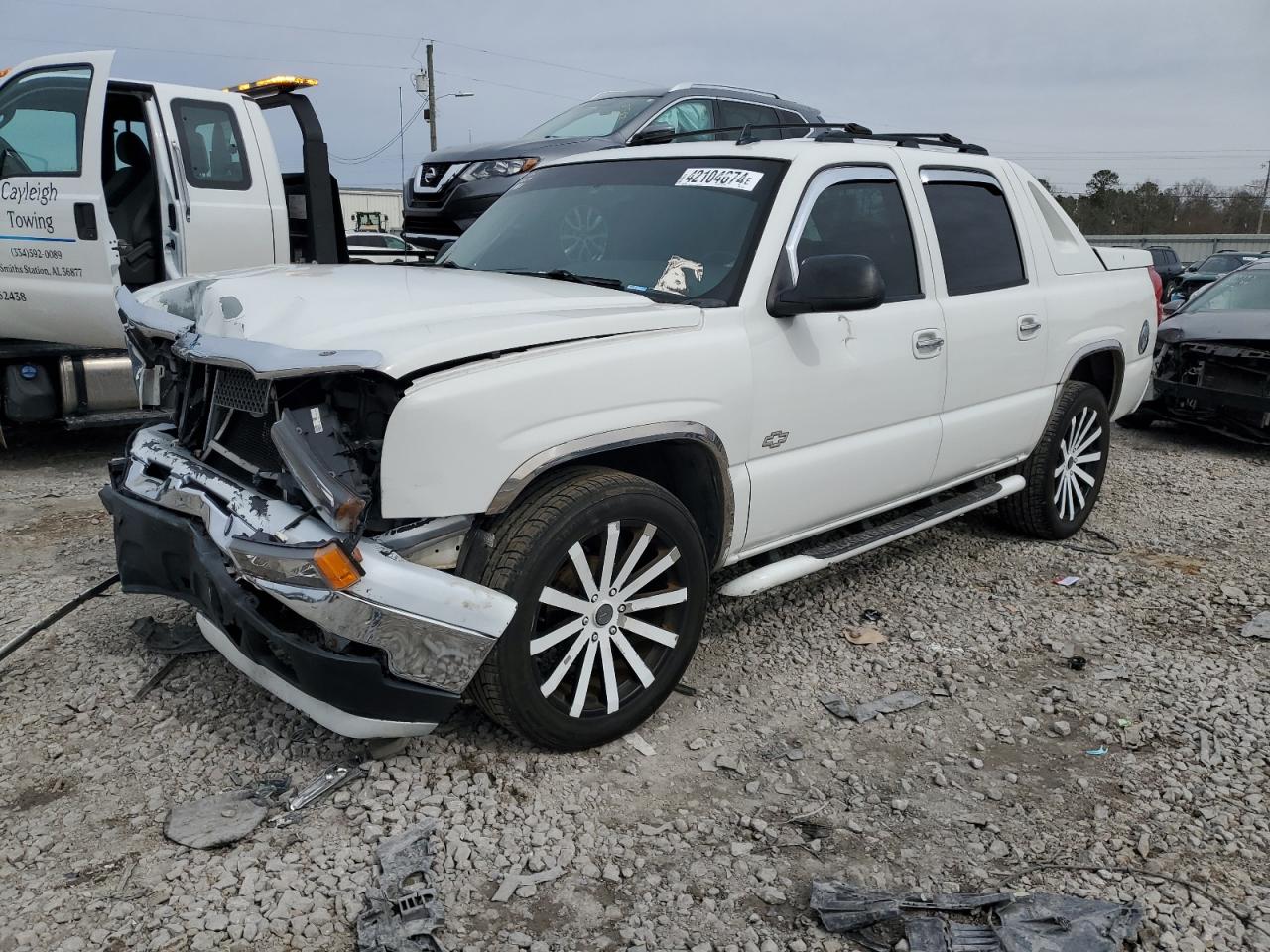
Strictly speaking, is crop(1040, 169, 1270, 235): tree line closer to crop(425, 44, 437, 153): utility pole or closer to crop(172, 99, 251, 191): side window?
crop(425, 44, 437, 153): utility pole

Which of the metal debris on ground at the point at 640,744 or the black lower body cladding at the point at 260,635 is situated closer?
the black lower body cladding at the point at 260,635

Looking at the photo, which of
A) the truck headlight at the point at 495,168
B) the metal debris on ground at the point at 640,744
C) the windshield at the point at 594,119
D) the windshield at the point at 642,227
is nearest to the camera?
the metal debris on ground at the point at 640,744

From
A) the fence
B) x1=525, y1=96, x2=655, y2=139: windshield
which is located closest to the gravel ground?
x1=525, y1=96, x2=655, y2=139: windshield

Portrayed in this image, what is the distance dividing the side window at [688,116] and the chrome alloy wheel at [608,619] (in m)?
6.83

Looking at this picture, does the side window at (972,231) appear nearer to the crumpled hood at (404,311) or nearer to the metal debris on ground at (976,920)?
the crumpled hood at (404,311)

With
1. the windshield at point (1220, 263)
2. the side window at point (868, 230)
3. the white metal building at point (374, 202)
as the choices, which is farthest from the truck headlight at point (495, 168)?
the white metal building at point (374, 202)

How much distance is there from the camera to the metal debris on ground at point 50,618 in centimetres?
359

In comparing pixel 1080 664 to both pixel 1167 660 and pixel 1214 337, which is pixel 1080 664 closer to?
pixel 1167 660

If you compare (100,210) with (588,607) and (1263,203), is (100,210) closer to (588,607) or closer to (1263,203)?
(588,607)

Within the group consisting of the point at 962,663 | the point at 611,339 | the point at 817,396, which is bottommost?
the point at 962,663

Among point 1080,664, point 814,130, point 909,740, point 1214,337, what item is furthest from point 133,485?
point 1214,337

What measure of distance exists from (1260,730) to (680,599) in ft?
6.79

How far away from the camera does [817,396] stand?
11.8 ft

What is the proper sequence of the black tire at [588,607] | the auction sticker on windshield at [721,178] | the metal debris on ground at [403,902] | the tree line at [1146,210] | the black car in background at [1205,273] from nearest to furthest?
1. the metal debris on ground at [403,902]
2. the black tire at [588,607]
3. the auction sticker on windshield at [721,178]
4. the black car in background at [1205,273]
5. the tree line at [1146,210]
